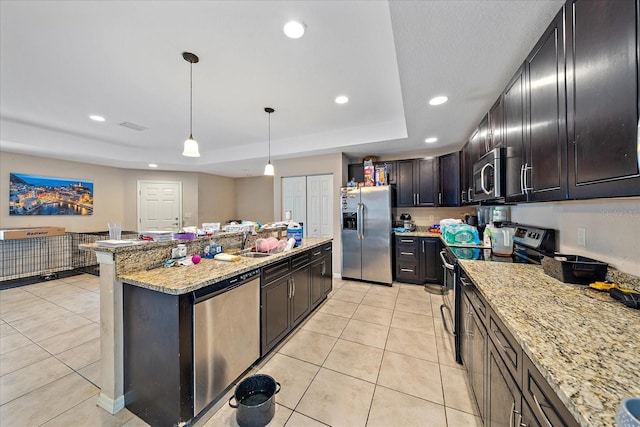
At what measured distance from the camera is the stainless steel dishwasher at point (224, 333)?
55.6 inches

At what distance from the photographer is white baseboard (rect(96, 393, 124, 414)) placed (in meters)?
1.51

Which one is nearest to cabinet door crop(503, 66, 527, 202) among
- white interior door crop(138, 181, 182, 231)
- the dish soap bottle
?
the dish soap bottle

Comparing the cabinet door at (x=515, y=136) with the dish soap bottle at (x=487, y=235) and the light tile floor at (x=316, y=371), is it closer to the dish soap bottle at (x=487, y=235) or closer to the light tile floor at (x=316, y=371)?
the dish soap bottle at (x=487, y=235)

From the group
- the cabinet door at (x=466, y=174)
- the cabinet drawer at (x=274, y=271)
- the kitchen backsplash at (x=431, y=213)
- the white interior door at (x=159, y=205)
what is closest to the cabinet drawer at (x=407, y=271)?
the kitchen backsplash at (x=431, y=213)

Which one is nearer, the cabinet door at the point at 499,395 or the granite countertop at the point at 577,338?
the granite countertop at the point at 577,338

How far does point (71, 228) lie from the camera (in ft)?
16.1

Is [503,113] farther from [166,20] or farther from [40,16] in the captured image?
[40,16]

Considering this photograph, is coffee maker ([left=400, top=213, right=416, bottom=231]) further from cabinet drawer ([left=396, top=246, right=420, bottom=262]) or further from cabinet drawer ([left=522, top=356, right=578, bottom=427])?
cabinet drawer ([left=522, top=356, right=578, bottom=427])

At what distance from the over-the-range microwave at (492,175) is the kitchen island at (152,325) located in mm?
2167

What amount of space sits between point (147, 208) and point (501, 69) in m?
7.27

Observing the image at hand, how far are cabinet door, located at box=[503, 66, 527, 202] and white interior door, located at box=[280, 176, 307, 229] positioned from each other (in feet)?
10.8

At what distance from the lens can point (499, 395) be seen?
103 centimetres

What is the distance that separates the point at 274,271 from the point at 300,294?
0.62 m

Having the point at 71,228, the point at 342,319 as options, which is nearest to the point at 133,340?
the point at 342,319
